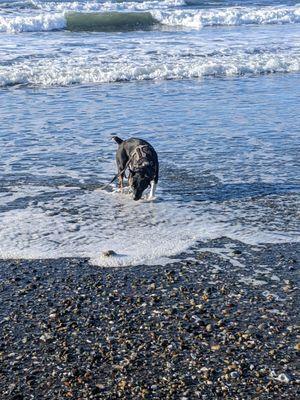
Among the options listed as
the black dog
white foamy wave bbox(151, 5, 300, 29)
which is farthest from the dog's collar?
white foamy wave bbox(151, 5, 300, 29)

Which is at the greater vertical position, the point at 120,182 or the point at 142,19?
the point at 120,182

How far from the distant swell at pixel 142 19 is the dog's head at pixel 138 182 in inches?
666

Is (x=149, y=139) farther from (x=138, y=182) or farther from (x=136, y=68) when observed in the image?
(x=136, y=68)

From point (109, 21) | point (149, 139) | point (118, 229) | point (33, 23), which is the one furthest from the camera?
point (109, 21)

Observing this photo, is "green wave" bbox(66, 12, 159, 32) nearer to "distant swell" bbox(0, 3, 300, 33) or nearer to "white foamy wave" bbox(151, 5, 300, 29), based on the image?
"distant swell" bbox(0, 3, 300, 33)

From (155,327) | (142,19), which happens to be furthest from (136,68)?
(155,327)

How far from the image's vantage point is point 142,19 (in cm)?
2741

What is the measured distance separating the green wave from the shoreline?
1928 cm

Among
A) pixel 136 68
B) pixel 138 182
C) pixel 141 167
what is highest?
pixel 141 167

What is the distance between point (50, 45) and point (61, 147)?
1119cm

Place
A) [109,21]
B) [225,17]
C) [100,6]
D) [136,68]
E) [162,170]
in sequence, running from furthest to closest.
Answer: [100,6] → [225,17] → [109,21] → [136,68] → [162,170]

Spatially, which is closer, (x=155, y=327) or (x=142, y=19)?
(x=155, y=327)

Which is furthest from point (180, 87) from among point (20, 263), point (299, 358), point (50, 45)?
point (299, 358)

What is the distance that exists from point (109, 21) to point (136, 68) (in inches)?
399
